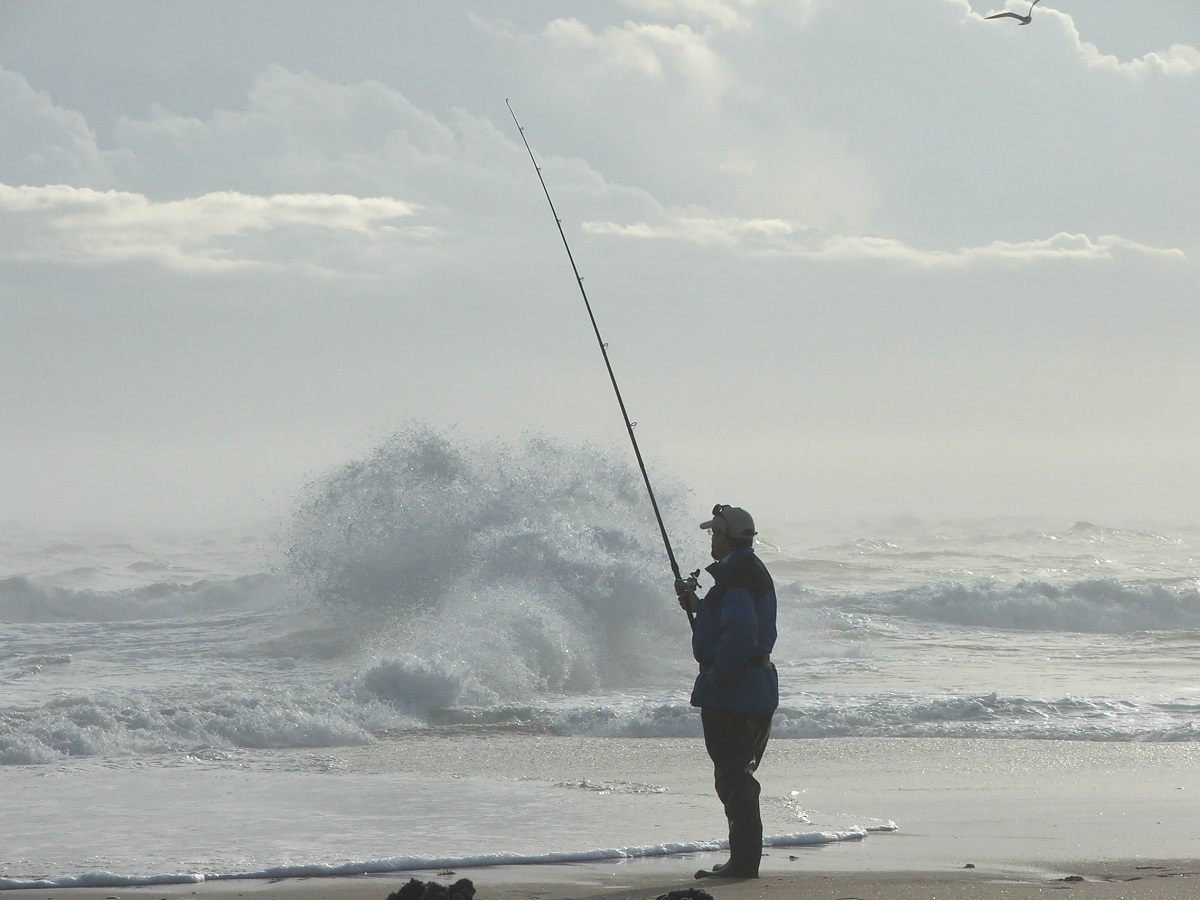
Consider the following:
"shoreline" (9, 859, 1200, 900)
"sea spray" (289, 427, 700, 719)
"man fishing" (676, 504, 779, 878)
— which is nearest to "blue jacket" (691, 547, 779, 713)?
"man fishing" (676, 504, 779, 878)

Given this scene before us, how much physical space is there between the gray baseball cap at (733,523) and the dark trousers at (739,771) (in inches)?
23.4

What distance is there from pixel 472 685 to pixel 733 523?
18.3 feet

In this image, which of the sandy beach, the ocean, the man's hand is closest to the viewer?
the sandy beach

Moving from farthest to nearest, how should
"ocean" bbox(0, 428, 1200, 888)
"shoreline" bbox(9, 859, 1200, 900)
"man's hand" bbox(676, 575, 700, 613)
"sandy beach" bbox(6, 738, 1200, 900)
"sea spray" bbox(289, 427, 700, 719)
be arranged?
"sea spray" bbox(289, 427, 700, 719) < "ocean" bbox(0, 428, 1200, 888) < "man's hand" bbox(676, 575, 700, 613) < "sandy beach" bbox(6, 738, 1200, 900) < "shoreline" bbox(9, 859, 1200, 900)

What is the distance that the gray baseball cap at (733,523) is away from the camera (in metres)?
4.32

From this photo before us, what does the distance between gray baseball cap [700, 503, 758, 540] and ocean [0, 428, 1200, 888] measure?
4.13ft

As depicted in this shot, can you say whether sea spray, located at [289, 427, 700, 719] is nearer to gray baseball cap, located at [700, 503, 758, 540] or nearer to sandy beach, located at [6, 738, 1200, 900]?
sandy beach, located at [6, 738, 1200, 900]

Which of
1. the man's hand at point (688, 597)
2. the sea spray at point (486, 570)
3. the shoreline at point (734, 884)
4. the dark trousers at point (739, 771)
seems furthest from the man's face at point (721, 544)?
the sea spray at point (486, 570)

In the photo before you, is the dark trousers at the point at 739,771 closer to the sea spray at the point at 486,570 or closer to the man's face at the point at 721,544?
the man's face at the point at 721,544

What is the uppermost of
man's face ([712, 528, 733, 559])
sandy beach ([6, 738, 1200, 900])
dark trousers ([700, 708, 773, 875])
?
man's face ([712, 528, 733, 559])

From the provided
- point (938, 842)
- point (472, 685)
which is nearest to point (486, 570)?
point (472, 685)

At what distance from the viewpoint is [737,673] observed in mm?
4199

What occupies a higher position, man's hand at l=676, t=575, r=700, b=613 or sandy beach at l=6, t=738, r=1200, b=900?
man's hand at l=676, t=575, r=700, b=613

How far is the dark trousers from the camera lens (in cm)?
423
